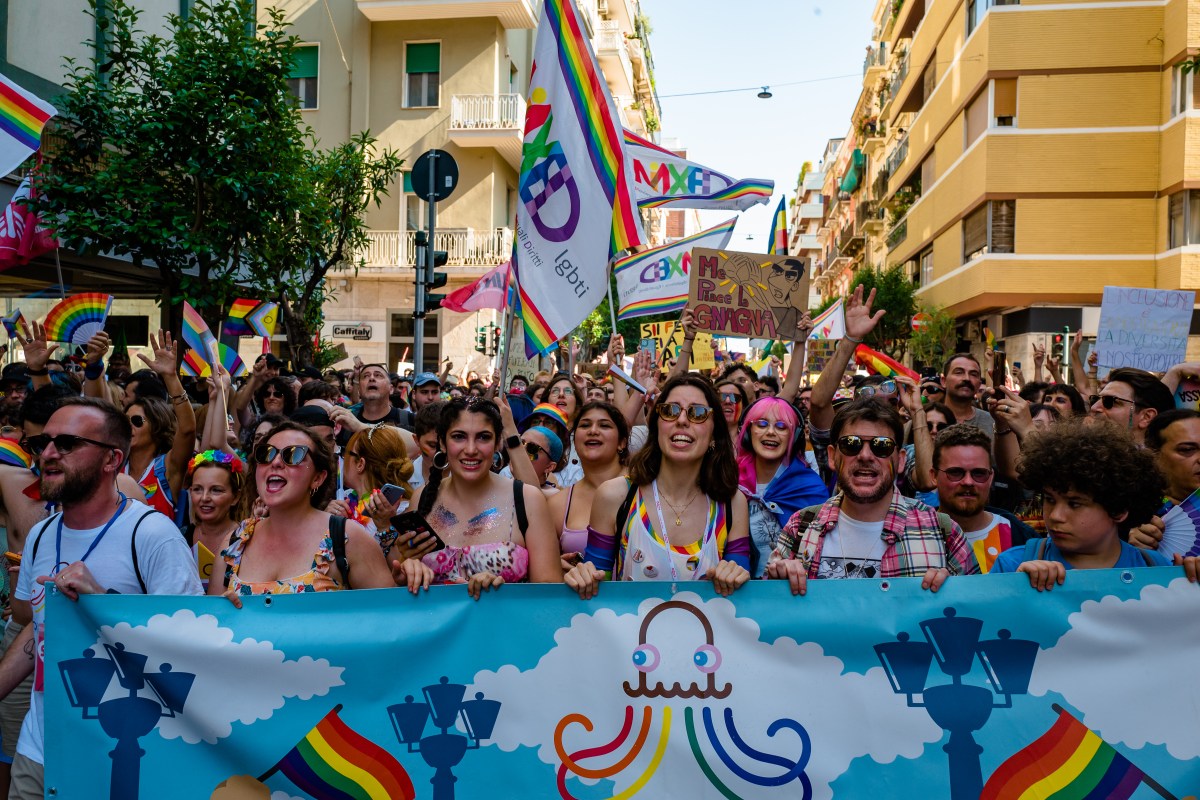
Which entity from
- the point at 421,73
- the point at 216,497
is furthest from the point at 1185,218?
the point at 216,497

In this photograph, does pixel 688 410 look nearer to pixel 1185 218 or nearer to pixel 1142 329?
pixel 1142 329

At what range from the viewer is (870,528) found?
3.81 m

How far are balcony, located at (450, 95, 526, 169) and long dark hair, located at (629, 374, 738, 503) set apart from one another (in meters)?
26.8

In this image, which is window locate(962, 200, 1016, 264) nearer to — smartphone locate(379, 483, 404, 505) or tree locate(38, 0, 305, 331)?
tree locate(38, 0, 305, 331)

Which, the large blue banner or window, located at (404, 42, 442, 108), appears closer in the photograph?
the large blue banner

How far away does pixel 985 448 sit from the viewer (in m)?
4.50

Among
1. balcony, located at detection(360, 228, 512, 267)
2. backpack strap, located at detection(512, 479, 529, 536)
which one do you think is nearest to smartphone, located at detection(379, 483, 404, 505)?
backpack strap, located at detection(512, 479, 529, 536)

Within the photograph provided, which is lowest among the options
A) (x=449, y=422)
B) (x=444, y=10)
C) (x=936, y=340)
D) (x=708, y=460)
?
(x=708, y=460)

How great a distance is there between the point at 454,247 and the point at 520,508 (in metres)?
26.7

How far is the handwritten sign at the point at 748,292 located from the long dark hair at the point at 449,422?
338 cm

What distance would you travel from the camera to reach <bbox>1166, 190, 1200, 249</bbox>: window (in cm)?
2756

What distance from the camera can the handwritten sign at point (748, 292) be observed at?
7.53 meters

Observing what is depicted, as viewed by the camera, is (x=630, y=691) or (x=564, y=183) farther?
(x=564, y=183)

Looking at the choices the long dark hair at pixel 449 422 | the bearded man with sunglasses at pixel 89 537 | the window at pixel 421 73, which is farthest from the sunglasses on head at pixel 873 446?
the window at pixel 421 73
